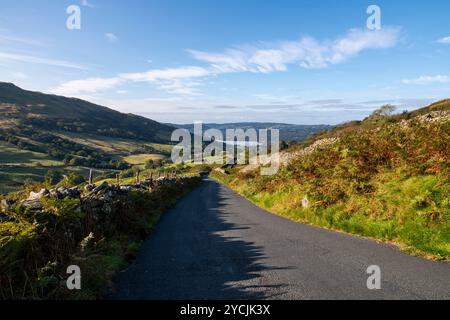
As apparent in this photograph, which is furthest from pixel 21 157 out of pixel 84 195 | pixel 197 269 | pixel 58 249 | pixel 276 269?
pixel 276 269

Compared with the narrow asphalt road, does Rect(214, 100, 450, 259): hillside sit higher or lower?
higher

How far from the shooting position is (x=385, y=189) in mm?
14203

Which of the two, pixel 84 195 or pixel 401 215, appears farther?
pixel 84 195

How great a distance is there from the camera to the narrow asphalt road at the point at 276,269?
7516mm

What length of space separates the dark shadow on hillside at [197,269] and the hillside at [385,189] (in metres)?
4.57

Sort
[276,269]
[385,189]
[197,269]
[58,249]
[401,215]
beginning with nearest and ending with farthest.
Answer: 1. [58,249]
2. [276,269]
3. [197,269]
4. [401,215]
5. [385,189]

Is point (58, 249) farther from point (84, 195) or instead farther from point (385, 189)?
point (385, 189)

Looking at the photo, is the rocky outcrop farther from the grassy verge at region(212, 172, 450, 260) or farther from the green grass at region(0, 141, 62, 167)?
the green grass at region(0, 141, 62, 167)

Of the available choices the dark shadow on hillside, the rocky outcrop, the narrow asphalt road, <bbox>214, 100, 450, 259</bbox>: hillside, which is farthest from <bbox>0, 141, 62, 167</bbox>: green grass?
the narrow asphalt road

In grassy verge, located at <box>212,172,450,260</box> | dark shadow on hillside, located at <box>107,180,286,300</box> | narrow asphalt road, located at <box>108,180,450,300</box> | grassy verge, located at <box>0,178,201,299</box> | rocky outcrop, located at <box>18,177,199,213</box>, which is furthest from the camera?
grassy verge, located at <box>212,172,450,260</box>

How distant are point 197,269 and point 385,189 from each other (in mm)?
8972

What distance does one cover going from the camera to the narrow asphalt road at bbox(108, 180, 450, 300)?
296 inches
